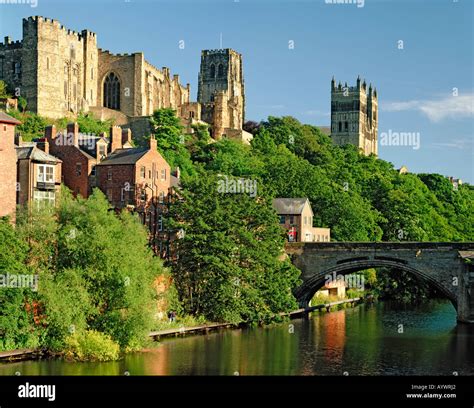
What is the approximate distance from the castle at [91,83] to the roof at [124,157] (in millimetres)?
26694

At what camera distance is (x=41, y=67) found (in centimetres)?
8288

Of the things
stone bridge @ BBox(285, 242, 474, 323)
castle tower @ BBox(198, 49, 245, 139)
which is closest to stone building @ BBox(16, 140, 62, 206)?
stone bridge @ BBox(285, 242, 474, 323)

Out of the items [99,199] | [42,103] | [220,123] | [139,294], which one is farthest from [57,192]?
[220,123]

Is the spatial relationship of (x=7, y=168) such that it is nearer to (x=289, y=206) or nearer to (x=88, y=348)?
(x=88, y=348)

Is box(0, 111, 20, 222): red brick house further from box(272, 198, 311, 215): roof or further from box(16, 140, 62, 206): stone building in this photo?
box(272, 198, 311, 215): roof

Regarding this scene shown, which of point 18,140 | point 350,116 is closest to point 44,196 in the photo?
point 18,140

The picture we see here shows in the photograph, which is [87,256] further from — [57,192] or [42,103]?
[42,103]

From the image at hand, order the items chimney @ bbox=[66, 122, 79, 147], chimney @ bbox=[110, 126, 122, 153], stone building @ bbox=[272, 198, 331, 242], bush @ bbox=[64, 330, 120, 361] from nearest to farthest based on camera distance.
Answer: bush @ bbox=[64, 330, 120, 361] < chimney @ bbox=[66, 122, 79, 147] < chimney @ bbox=[110, 126, 122, 153] < stone building @ bbox=[272, 198, 331, 242]

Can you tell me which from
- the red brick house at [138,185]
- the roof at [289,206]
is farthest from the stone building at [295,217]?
the red brick house at [138,185]

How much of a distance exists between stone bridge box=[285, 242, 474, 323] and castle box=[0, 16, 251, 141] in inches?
1128

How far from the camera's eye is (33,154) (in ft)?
171

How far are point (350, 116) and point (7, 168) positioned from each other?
135m

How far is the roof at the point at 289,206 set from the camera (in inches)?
2827

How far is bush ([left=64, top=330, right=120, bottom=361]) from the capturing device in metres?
40.5
